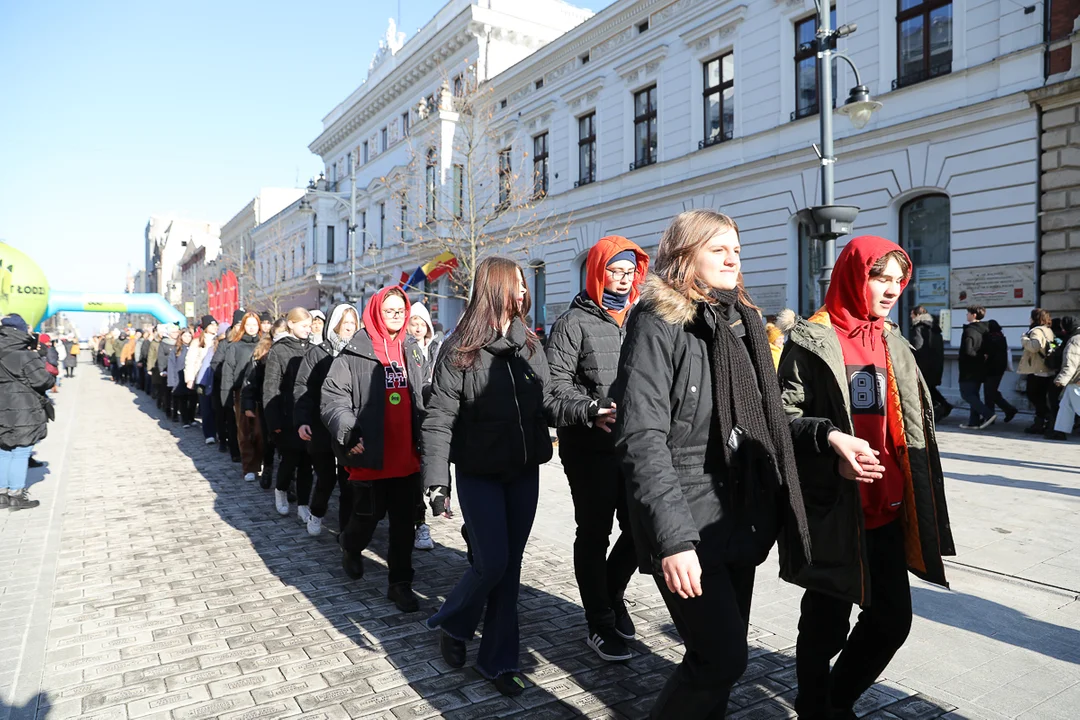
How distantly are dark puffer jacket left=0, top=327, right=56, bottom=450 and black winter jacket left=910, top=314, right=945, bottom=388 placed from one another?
12198 millimetres

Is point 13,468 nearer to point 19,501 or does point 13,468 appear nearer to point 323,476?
point 19,501

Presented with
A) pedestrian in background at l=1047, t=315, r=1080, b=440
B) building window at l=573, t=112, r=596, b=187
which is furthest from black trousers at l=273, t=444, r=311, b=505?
building window at l=573, t=112, r=596, b=187

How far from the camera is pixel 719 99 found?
1908 cm

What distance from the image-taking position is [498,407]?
3.68 metres

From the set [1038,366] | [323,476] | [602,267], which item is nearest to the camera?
[602,267]

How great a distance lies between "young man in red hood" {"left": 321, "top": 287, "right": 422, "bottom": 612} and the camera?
472 centimetres

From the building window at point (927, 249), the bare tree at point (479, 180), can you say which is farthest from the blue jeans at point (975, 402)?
the bare tree at point (479, 180)

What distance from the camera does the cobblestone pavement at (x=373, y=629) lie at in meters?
3.37

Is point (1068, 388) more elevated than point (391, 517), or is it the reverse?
point (1068, 388)

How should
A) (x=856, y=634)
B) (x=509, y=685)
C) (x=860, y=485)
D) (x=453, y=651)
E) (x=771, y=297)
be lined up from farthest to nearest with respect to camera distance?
(x=771, y=297), (x=453, y=651), (x=509, y=685), (x=856, y=634), (x=860, y=485)

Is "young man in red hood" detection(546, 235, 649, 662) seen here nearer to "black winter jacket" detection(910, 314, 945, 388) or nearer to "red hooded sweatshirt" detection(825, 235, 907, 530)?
"red hooded sweatshirt" detection(825, 235, 907, 530)

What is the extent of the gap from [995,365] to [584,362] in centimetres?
1092

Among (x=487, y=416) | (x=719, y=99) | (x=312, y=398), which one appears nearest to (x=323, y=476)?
(x=312, y=398)

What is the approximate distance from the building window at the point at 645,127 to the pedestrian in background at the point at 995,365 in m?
10.8
